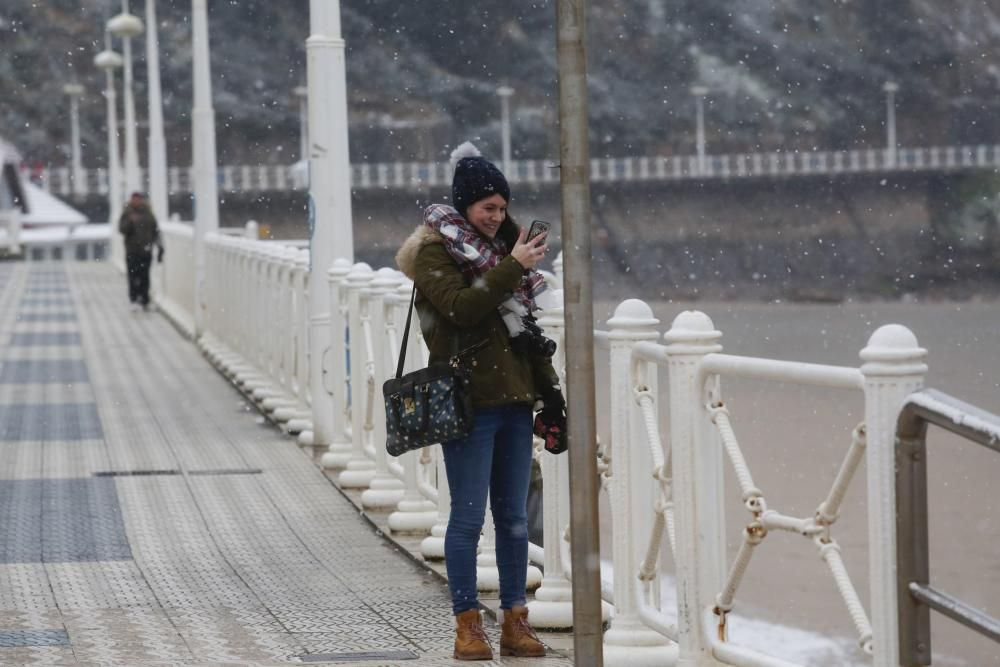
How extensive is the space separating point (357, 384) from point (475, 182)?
474 centimetres

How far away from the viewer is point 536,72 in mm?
134750

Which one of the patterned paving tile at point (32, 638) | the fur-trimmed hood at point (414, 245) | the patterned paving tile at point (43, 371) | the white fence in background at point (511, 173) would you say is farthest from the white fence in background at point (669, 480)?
the white fence in background at point (511, 173)

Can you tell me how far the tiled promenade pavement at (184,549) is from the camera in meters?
6.42

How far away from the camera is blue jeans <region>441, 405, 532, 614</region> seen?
5.70m

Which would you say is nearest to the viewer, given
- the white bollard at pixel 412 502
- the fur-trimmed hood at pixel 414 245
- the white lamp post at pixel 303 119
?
the fur-trimmed hood at pixel 414 245

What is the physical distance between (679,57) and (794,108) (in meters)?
9.84

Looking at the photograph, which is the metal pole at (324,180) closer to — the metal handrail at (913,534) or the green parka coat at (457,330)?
the green parka coat at (457,330)

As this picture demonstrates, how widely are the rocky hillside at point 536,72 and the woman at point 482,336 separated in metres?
112

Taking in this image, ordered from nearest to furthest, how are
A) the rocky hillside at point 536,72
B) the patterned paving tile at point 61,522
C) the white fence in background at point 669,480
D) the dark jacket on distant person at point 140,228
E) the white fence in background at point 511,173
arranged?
the white fence in background at point 669,480
the patterned paving tile at point 61,522
the dark jacket on distant person at point 140,228
the white fence in background at point 511,173
the rocky hillside at point 536,72

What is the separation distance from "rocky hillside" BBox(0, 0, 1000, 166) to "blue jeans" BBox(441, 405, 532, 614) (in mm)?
111689

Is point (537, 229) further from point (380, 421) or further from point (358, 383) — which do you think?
point (358, 383)

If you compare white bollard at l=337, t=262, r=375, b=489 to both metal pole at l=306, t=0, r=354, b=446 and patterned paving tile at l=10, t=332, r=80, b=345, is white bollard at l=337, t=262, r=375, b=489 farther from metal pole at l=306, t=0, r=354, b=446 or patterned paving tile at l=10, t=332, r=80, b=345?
patterned paving tile at l=10, t=332, r=80, b=345

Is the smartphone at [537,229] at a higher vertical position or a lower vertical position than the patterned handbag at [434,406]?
higher

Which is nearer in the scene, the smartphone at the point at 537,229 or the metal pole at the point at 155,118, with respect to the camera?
the smartphone at the point at 537,229
